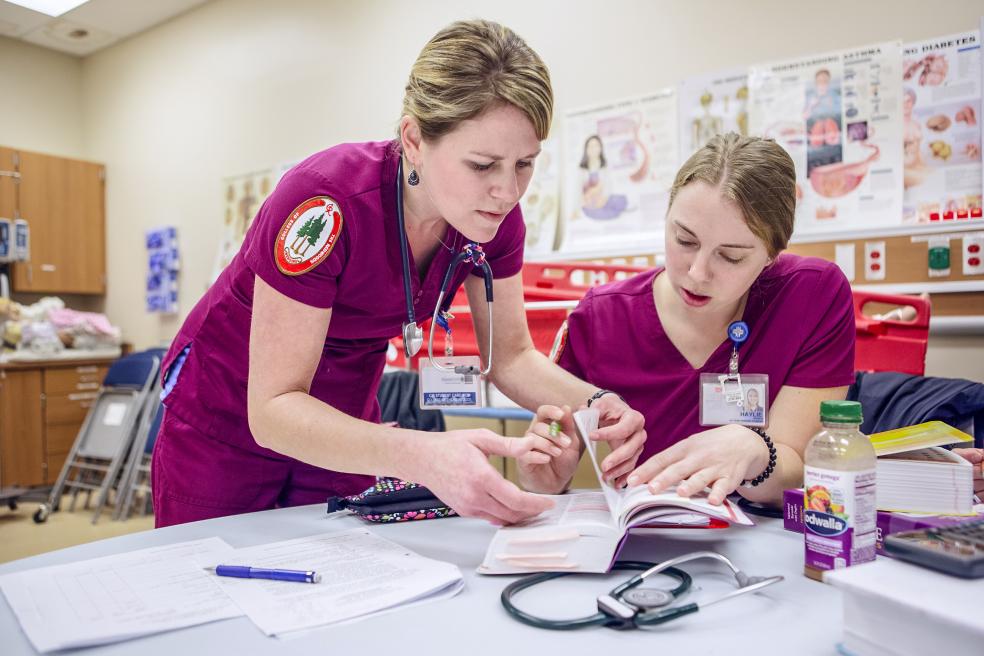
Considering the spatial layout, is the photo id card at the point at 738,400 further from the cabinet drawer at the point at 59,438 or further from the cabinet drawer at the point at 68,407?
the cabinet drawer at the point at 59,438

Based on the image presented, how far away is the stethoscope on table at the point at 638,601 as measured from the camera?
2.12 ft

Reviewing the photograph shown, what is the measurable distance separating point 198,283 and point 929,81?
4264 millimetres

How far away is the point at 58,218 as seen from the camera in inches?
206

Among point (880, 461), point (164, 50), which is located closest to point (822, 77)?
point (880, 461)

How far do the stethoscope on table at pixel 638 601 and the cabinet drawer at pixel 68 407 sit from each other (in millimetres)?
4832

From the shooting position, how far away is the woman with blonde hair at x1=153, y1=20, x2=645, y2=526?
92 centimetres

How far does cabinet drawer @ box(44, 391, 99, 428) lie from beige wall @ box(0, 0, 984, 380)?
24.1 inches

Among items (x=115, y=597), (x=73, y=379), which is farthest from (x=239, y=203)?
(x=115, y=597)

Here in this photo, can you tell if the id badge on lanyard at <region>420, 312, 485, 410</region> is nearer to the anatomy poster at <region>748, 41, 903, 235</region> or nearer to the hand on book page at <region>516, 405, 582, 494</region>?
the hand on book page at <region>516, 405, 582, 494</region>

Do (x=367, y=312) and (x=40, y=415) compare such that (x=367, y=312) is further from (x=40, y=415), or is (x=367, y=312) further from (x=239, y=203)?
(x=40, y=415)

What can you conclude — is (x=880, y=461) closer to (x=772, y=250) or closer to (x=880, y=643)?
(x=880, y=643)

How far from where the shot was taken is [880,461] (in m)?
0.85

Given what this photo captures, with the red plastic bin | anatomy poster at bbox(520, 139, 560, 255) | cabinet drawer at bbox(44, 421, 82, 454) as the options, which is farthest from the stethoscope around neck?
cabinet drawer at bbox(44, 421, 82, 454)

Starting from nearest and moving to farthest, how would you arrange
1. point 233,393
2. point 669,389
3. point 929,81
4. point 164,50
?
point 233,393 < point 669,389 < point 929,81 < point 164,50
